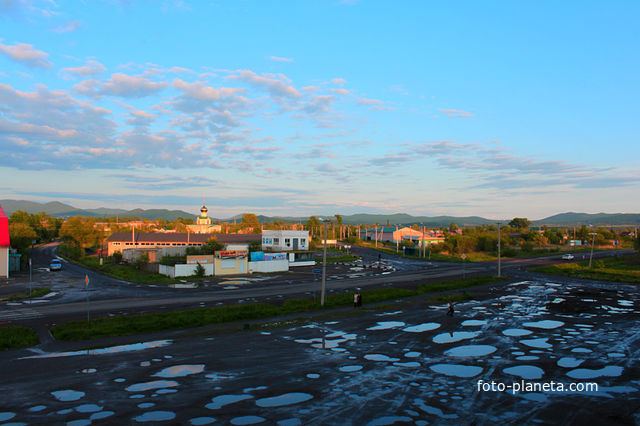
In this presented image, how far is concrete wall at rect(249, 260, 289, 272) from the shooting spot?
57.9m

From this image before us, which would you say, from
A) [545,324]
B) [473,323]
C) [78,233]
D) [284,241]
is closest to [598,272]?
[545,324]

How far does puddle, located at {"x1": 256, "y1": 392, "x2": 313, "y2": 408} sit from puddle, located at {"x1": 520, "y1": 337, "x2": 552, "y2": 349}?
12.5 m

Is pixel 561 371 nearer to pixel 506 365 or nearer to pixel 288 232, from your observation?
pixel 506 365

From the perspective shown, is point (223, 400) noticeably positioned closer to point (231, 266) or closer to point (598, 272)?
point (231, 266)

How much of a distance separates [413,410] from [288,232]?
66.3 meters

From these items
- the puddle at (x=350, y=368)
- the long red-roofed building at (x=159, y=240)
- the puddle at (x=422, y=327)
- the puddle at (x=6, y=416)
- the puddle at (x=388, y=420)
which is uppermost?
the long red-roofed building at (x=159, y=240)

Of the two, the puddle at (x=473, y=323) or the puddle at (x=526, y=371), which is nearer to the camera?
the puddle at (x=526, y=371)

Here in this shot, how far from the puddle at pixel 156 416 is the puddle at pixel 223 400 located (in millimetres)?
1101

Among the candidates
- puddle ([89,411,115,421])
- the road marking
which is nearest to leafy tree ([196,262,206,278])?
the road marking

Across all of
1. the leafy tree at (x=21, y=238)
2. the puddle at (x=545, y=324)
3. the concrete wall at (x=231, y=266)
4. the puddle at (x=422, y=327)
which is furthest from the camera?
the leafy tree at (x=21, y=238)

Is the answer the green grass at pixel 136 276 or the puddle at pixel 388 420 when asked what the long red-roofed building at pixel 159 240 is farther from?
the puddle at pixel 388 420

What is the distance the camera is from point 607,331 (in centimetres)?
2331

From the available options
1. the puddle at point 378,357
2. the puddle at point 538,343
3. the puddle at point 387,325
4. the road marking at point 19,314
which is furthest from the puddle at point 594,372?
the road marking at point 19,314

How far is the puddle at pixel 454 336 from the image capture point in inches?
838
